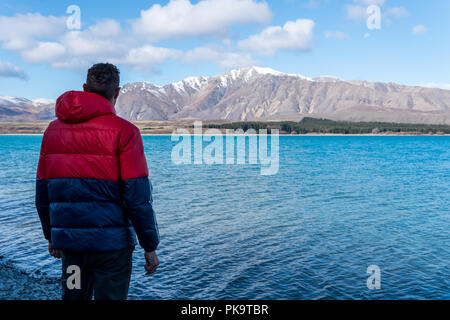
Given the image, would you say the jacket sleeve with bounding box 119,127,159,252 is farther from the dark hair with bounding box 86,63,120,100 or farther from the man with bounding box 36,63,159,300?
the dark hair with bounding box 86,63,120,100

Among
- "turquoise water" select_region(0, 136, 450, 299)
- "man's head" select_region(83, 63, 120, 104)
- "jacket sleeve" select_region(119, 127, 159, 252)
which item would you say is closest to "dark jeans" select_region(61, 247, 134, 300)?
"jacket sleeve" select_region(119, 127, 159, 252)

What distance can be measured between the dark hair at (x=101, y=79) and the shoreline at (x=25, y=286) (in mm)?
7940

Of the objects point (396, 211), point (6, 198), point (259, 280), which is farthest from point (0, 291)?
point (396, 211)

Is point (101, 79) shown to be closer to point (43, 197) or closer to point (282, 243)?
point (43, 197)

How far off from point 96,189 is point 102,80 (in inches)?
47.1

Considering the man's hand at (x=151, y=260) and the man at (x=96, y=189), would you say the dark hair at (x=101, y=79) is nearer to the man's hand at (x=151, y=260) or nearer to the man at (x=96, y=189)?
the man at (x=96, y=189)

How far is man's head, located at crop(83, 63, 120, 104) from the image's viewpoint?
453 centimetres

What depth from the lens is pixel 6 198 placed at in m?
30.1

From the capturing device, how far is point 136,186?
170 inches

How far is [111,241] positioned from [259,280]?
32.1 feet

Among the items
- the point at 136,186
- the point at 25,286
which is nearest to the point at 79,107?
the point at 136,186

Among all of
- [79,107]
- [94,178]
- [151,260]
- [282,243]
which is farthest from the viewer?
[282,243]
